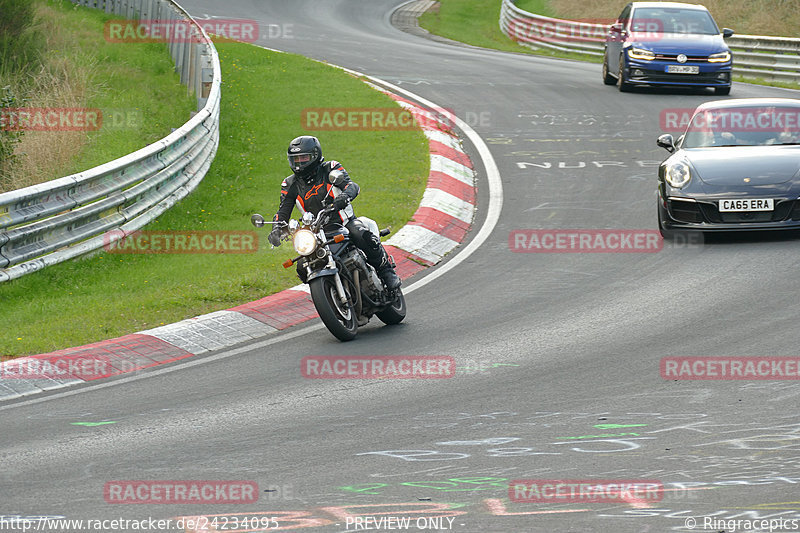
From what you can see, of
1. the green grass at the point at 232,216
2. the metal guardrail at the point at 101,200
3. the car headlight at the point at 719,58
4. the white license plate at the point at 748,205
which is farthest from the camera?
the car headlight at the point at 719,58

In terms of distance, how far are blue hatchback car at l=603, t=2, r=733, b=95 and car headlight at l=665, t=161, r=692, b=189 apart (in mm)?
10099

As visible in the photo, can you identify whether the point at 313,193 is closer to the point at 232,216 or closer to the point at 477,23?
the point at 232,216

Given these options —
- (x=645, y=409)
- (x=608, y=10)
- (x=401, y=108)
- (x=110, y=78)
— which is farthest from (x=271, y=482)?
(x=608, y=10)

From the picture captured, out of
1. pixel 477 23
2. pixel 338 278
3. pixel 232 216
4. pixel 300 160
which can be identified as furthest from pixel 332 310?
pixel 477 23

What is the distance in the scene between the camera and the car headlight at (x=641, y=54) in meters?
22.3

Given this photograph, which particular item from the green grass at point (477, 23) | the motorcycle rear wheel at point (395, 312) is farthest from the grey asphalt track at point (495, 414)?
the green grass at point (477, 23)

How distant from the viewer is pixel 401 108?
67.5 ft

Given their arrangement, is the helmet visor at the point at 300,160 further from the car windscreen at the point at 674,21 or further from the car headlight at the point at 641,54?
the car windscreen at the point at 674,21

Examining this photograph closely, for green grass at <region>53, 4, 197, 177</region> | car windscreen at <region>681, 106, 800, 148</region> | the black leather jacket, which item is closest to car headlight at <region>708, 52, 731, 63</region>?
car windscreen at <region>681, 106, 800, 148</region>

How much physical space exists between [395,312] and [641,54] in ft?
46.1

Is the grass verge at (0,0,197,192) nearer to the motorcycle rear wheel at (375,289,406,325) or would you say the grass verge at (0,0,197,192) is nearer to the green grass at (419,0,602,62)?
the motorcycle rear wheel at (375,289,406,325)

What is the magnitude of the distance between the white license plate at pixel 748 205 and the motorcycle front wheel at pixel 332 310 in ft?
14.9

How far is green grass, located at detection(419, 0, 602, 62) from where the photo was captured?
3612cm

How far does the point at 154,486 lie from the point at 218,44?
74.9 feet
